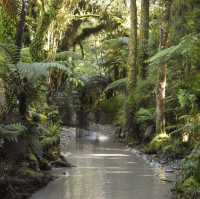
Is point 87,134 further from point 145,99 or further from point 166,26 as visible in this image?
point 166,26

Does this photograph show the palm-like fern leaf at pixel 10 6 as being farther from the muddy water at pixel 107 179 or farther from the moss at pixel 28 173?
the muddy water at pixel 107 179

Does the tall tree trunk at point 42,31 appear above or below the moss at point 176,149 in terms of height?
above

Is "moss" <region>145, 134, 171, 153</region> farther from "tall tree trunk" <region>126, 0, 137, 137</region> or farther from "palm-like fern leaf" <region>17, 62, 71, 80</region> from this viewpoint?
"palm-like fern leaf" <region>17, 62, 71, 80</region>

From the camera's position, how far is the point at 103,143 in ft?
49.2

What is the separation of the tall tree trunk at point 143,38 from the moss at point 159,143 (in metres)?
3.81

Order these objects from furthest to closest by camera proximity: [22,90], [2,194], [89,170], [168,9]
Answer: [168,9]
[89,170]
[22,90]
[2,194]

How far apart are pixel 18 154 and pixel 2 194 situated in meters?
0.92

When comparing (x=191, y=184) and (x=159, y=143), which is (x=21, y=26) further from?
(x=159, y=143)

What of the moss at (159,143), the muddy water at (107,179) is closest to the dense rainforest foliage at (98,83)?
the moss at (159,143)

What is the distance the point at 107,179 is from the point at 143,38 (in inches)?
297

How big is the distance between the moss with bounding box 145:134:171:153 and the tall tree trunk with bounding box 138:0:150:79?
12.5 ft

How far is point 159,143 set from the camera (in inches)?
461

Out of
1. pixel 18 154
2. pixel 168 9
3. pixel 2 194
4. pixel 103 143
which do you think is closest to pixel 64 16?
pixel 168 9

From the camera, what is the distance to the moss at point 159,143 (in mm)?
11586
